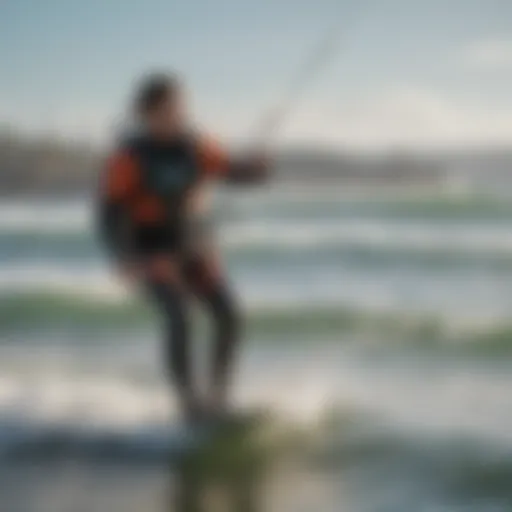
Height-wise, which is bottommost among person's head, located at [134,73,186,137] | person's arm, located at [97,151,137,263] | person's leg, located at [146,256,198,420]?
person's leg, located at [146,256,198,420]

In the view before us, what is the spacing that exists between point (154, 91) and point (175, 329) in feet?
1.13

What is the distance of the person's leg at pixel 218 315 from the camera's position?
66.5 inches

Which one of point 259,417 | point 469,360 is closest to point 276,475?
point 259,417

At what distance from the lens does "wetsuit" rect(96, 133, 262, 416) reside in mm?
1642

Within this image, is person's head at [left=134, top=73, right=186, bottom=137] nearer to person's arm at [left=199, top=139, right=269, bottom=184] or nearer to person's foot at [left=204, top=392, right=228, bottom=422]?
person's arm at [left=199, top=139, right=269, bottom=184]

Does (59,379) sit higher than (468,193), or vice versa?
(468,193)

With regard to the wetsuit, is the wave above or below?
below

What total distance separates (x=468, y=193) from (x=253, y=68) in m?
0.37

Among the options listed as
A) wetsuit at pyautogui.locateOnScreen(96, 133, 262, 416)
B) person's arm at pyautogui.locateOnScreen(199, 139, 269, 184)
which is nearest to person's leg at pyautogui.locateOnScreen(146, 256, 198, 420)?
wetsuit at pyautogui.locateOnScreen(96, 133, 262, 416)

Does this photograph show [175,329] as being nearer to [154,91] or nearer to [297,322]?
[297,322]

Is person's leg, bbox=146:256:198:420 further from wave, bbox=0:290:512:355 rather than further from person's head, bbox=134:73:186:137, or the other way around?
person's head, bbox=134:73:186:137

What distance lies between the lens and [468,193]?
1762 mm

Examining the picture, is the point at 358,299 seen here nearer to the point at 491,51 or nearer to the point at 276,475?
the point at 276,475

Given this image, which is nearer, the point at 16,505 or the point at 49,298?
the point at 16,505
